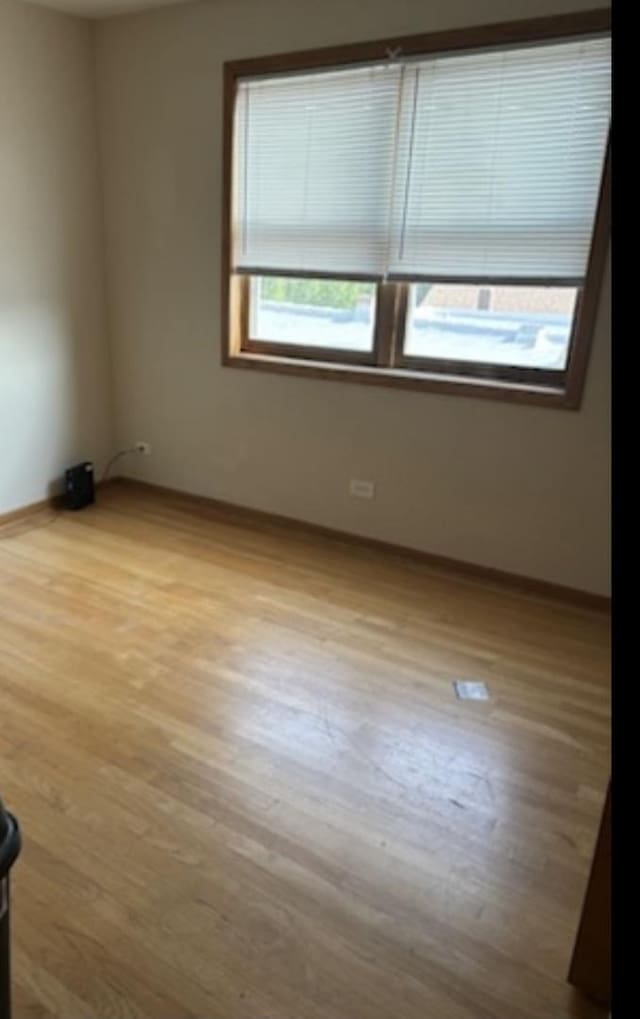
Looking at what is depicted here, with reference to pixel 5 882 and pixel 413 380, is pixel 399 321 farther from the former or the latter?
pixel 5 882

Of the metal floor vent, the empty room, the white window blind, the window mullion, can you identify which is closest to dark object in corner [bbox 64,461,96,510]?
the empty room

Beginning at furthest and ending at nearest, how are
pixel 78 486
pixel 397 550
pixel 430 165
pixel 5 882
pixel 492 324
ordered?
1. pixel 78 486
2. pixel 397 550
3. pixel 492 324
4. pixel 430 165
5. pixel 5 882

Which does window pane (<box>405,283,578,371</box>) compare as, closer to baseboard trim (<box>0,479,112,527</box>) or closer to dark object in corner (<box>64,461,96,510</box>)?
dark object in corner (<box>64,461,96,510</box>)

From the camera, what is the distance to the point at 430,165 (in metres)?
2.95

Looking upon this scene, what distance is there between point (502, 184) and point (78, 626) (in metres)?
2.51

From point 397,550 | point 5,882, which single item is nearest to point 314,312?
point 397,550

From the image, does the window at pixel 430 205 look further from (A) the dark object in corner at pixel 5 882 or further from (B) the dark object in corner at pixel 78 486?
(A) the dark object in corner at pixel 5 882

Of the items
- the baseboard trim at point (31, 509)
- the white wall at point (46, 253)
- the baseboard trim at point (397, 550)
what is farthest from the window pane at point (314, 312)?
the baseboard trim at point (31, 509)

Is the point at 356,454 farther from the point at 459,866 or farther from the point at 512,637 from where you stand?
the point at 459,866

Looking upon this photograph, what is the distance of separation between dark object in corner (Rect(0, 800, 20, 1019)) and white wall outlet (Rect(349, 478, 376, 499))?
2.74m

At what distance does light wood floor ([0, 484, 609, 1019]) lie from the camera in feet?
4.65

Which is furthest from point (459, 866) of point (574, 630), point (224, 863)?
point (574, 630)

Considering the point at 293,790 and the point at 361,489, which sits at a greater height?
the point at 361,489

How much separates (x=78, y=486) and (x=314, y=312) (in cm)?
170
